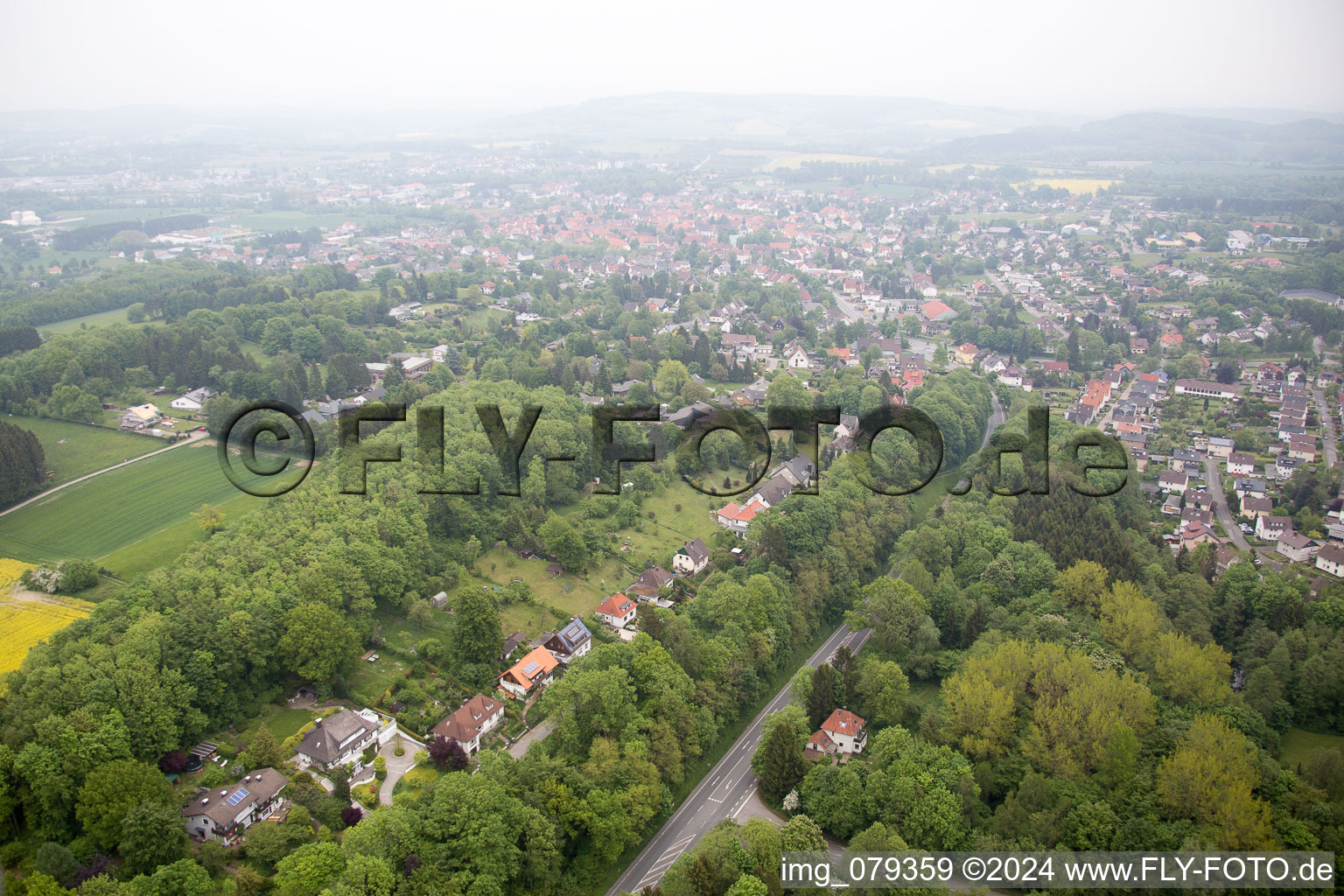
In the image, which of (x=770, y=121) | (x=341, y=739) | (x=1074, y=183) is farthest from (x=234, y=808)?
(x=770, y=121)

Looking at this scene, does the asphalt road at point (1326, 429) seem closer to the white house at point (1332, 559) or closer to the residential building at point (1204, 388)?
the residential building at point (1204, 388)

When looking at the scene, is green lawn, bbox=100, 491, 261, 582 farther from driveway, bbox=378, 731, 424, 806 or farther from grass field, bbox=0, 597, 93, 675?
driveway, bbox=378, 731, 424, 806

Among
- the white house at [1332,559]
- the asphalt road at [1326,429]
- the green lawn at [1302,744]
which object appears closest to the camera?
the green lawn at [1302,744]

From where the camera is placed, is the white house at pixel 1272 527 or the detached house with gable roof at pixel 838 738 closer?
the detached house with gable roof at pixel 838 738

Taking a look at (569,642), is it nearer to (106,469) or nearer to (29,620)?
(29,620)

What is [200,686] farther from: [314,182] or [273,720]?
[314,182]

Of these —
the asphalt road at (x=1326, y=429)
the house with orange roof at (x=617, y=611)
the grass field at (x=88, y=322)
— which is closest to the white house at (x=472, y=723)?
the house with orange roof at (x=617, y=611)

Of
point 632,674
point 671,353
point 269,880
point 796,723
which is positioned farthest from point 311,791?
point 671,353

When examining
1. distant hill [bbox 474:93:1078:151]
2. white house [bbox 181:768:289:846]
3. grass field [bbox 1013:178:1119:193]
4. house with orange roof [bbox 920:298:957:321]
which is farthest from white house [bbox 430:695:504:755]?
distant hill [bbox 474:93:1078:151]
